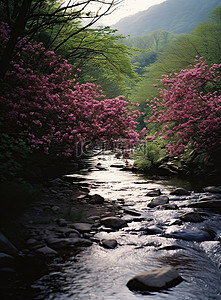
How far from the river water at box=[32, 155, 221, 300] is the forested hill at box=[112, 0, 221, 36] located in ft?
353

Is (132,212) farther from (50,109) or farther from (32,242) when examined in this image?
(50,109)

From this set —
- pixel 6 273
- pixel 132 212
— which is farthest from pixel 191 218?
pixel 6 273

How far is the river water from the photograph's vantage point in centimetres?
299

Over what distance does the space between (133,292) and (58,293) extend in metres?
0.78

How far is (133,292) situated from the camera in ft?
9.83

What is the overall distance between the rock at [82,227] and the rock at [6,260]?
4.92 ft

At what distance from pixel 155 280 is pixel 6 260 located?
178 cm

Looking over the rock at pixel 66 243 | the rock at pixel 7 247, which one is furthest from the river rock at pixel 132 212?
the rock at pixel 7 247

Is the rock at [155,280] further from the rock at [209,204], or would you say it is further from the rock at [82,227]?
the rock at [209,204]

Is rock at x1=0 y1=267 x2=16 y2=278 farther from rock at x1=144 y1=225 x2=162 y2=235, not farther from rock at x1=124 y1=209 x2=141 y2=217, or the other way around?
rock at x1=124 y1=209 x2=141 y2=217

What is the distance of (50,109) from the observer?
22.8 feet

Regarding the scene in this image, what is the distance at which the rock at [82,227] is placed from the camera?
16.0 feet

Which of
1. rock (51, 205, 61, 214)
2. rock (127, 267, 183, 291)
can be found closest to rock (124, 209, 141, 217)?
rock (51, 205, 61, 214)

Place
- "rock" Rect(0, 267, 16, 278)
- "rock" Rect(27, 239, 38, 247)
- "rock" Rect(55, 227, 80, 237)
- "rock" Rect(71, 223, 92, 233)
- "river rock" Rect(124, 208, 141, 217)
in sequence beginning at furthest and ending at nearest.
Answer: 1. "river rock" Rect(124, 208, 141, 217)
2. "rock" Rect(71, 223, 92, 233)
3. "rock" Rect(55, 227, 80, 237)
4. "rock" Rect(27, 239, 38, 247)
5. "rock" Rect(0, 267, 16, 278)
